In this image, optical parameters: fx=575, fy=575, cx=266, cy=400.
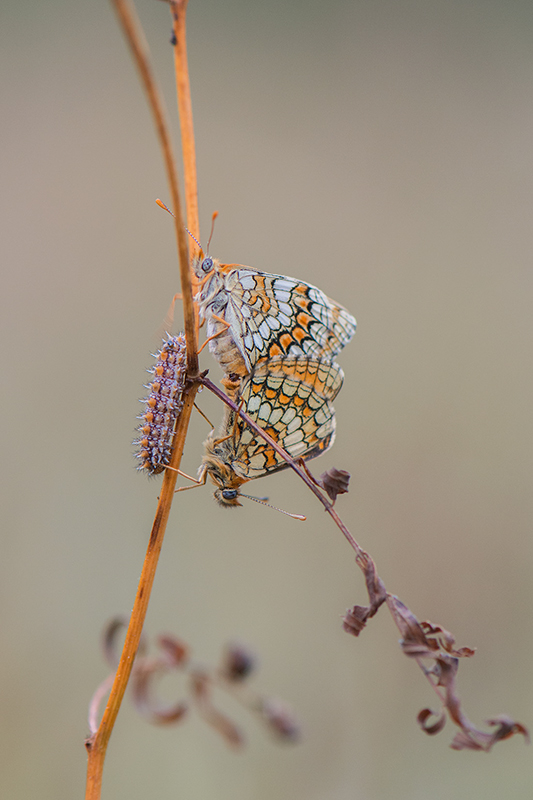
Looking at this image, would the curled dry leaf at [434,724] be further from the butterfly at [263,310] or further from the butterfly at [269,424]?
the butterfly at [263,310]

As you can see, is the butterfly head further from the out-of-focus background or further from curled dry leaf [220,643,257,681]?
the out-of-focus background

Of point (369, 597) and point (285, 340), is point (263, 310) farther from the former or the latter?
point (369, 597)

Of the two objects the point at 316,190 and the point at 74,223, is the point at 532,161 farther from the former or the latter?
the point at 74,223

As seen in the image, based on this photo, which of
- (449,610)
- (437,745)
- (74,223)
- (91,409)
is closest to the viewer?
(437,745)

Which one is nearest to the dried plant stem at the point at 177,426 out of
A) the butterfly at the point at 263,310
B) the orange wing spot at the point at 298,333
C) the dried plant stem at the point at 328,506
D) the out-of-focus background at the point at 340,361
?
the dried plant stem at the point at 328,506

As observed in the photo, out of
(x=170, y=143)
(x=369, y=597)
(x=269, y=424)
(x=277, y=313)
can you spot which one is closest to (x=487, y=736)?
(x=369, y=597)

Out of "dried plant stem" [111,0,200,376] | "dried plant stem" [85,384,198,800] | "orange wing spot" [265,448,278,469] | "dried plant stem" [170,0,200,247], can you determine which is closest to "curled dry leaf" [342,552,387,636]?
"dried plant stem" [85,384,198,800]

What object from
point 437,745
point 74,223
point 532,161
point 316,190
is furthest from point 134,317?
point 532,161

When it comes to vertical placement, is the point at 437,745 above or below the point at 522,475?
below
